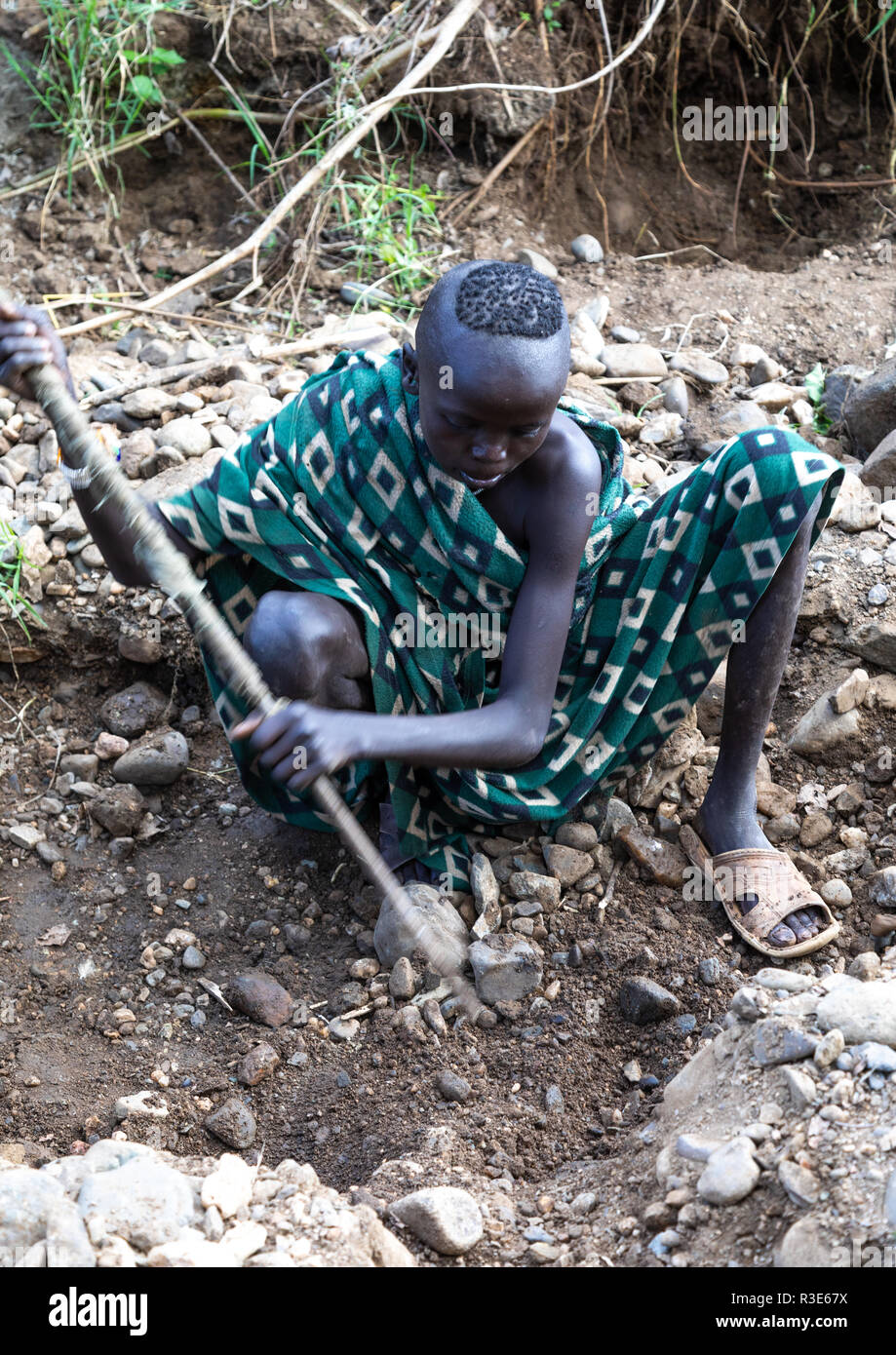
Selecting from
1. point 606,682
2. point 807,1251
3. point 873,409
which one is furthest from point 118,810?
point 873,409

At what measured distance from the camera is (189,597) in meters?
1.99

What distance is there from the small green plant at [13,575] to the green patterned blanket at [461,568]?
60 centimetres

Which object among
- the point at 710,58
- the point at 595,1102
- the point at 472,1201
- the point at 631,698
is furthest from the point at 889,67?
the point at 472,1201

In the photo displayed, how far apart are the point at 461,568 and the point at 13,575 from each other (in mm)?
1143

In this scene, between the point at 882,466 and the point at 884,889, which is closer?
the point at 884,889

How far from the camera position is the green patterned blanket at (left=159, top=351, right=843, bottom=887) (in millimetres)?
2137

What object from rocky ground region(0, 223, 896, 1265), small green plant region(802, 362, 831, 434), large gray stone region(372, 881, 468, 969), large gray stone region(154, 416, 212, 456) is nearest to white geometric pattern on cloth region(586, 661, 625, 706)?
rocky ground region(0, 223, 896, 1265)

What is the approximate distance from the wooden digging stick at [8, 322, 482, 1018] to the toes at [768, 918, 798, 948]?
0.56 m

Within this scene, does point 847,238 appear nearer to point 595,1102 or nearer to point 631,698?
point 631,698

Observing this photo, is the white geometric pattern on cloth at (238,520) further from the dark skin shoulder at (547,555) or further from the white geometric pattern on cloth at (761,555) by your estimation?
the white geometric pattern on cloth at (761,555)

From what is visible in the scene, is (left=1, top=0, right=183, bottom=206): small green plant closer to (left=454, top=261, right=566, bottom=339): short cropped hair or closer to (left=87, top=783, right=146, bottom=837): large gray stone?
(left=87, top=783, right=146, bottom=837): large gray stone

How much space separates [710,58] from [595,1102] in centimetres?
357

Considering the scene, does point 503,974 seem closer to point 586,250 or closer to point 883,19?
point 586,250
